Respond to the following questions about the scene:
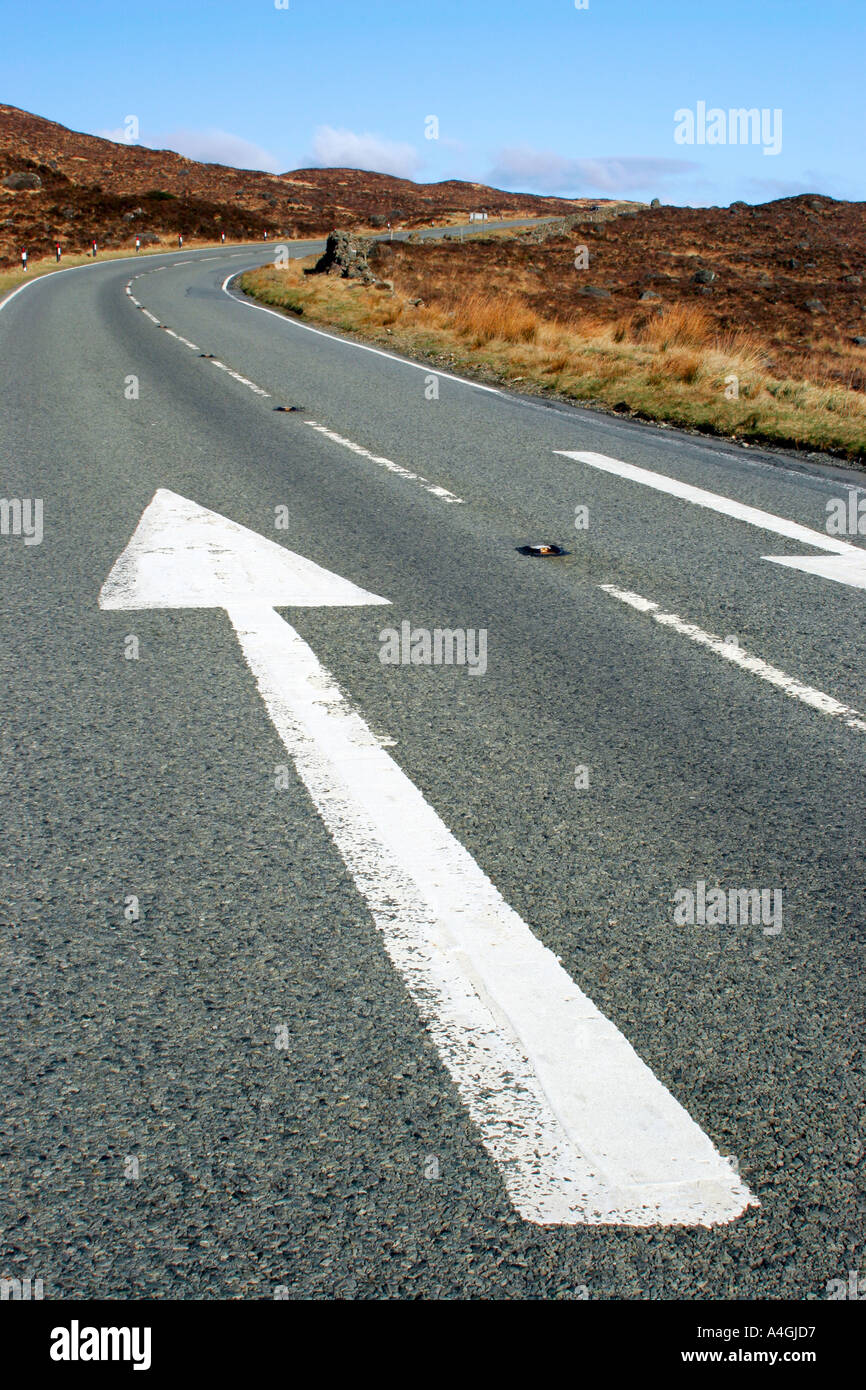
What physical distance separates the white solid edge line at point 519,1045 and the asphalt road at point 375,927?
5 centimetres

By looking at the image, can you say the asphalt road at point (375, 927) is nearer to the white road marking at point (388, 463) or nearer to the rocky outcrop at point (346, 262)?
the white road marking at point (388, 463)

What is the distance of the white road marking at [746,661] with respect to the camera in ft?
14.1

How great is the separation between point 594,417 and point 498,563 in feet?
22.7

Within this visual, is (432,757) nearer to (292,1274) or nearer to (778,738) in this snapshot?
(778,738)

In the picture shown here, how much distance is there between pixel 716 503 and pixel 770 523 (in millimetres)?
636

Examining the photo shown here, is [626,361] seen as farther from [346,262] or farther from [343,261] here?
[343,261]

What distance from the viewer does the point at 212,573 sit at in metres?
5.98

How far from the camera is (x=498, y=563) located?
638cm

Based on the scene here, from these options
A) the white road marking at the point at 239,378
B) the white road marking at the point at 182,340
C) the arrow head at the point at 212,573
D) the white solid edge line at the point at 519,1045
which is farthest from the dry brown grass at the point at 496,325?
the white solid edge line at the point at 519,1045

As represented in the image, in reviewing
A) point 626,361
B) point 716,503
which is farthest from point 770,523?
point 626,361
